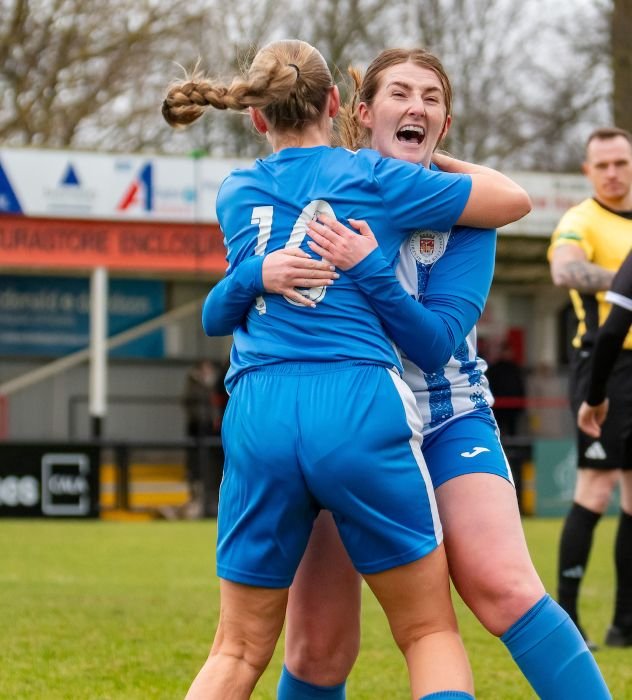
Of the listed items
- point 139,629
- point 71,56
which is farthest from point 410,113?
point 71,56

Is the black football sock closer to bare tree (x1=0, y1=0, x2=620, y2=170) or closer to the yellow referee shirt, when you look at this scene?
the yellow referee shirt

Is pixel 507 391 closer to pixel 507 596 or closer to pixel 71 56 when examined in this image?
pixel 71 56

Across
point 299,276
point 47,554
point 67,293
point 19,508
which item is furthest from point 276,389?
point 67,293

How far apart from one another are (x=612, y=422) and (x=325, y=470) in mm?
3626

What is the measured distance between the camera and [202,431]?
64.1ft

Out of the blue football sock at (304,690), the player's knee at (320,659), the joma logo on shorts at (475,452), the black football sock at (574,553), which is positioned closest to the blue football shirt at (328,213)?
the joma logo on shorts at (475,452)

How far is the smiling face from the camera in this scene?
3.82 m

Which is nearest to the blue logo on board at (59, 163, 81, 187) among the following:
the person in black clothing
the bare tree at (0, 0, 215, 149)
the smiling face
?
the bare tree at (0, 0, 215, 149)

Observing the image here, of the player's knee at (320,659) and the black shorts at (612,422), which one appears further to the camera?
the black shorts at (612,422)

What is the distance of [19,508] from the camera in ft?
55.8

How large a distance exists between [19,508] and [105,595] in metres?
8.27

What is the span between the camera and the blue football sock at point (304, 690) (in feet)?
13.2

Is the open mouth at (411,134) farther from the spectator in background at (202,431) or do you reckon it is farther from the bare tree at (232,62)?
the bare tree at (232,62)

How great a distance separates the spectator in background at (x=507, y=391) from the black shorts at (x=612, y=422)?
1387cm
